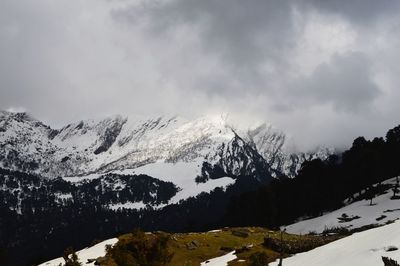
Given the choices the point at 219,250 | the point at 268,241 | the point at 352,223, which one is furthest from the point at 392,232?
the point at 352,223

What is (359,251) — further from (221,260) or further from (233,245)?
(233,245)

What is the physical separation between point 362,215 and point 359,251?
2746 inches

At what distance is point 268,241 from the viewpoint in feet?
291

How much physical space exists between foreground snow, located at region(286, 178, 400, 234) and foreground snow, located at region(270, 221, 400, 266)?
161ft

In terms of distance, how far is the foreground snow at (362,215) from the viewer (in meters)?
114

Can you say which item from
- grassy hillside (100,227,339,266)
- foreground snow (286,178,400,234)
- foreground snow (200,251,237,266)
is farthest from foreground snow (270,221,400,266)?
foreground snow (286,178,400,234)

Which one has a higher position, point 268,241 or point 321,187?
point 321,187

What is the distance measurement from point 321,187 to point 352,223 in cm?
4020

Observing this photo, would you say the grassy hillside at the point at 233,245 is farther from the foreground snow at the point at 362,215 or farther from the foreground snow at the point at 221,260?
the foreground snow at the point at 362,215

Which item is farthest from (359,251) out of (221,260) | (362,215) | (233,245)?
(362,215)

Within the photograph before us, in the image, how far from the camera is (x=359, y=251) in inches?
2178

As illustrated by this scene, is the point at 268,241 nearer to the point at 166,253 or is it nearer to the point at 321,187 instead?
the point at 166,253

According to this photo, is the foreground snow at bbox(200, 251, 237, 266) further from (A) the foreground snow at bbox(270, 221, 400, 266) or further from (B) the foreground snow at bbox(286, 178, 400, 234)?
(B) the foreground snow at bbox(286, 178, 400, 234)

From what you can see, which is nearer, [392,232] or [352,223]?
[392,232]
